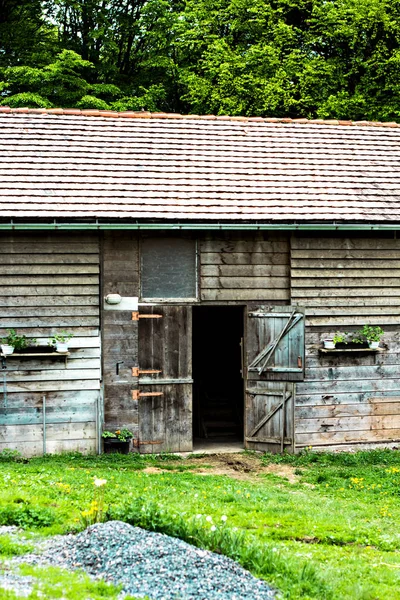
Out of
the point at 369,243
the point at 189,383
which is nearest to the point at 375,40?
the point at 369,243

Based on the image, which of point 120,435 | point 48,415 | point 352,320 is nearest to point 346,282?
point 352,320

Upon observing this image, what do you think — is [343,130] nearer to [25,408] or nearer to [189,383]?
[189,383]

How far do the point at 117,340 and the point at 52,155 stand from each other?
3.51m

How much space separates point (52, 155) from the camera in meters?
12.8

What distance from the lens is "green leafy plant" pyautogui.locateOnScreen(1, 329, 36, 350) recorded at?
36.7 ft

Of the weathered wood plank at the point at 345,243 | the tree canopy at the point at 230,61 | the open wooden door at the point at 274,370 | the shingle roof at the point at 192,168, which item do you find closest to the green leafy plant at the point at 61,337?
the shingle roof at the point at 192,168

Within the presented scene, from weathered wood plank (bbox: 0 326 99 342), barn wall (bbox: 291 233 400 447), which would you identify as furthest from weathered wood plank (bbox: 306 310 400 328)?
weathered wood plank (bbox: 0 326 99 342)

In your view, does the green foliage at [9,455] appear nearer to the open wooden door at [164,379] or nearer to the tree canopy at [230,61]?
→ the open wooden door at [164,379]

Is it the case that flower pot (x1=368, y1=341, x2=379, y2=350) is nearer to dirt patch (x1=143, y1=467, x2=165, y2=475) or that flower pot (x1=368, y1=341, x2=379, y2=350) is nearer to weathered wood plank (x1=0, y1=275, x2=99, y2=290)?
dirt patch (x1=143, y1=467, x2=165, y2=475)

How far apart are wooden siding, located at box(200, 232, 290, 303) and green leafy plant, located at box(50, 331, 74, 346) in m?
2.19

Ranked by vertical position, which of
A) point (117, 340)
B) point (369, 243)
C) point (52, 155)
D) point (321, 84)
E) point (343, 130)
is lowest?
point (117, 340)

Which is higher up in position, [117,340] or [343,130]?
[343,130]

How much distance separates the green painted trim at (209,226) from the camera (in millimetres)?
11199

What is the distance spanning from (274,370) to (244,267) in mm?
1741
